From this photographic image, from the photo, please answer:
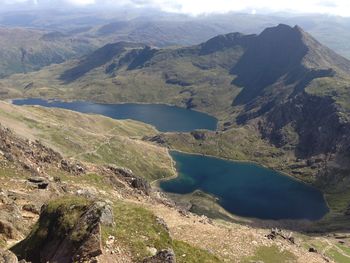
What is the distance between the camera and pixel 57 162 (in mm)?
90125

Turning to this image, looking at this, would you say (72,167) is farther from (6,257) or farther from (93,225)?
(6,257)

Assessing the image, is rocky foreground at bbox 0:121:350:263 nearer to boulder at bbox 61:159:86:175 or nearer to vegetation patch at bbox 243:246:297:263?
boulder at bbox 61:159:86:175

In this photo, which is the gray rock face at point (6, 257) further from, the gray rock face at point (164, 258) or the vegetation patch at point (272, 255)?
the vegetation patch at point (272, 255)

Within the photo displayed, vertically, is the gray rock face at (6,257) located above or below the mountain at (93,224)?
above

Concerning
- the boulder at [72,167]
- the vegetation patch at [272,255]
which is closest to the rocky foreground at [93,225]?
the boulder at [72,167]

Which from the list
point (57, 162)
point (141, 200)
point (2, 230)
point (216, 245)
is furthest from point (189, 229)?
point (57, 162)

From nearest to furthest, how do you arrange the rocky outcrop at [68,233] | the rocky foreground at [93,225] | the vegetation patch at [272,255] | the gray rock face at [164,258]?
the gray rock face at [164,258], the rocky outcrop at [68,233], the rocky foreground at [93,225], the vegetation patch at [272,255]

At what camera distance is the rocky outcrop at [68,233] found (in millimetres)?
34312

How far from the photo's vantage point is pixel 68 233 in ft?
121

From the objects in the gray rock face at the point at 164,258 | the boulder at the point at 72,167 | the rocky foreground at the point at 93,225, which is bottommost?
the boulder at the point at 72,167

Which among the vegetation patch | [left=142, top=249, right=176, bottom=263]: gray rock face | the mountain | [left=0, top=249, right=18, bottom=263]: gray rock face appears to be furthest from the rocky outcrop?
the vegetation patch

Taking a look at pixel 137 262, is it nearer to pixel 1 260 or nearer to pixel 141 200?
pixel 1 260

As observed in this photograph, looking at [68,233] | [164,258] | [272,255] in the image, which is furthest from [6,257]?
[272,255]

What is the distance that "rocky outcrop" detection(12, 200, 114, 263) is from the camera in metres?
34.3
